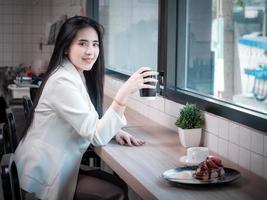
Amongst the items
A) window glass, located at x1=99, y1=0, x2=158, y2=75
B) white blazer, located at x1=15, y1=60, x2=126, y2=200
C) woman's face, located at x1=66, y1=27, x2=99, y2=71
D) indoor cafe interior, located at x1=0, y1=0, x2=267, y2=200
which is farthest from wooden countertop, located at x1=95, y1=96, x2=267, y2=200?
window glass, located at x1=99, y1=0, x2=158, y2=75

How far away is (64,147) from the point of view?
219cm

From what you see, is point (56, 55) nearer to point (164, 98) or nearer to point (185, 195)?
point (164, 98)

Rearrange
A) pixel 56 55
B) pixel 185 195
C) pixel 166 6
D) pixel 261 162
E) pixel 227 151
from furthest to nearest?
pixel 166 6, pixel 56 55, pixel 227 151, pixel 261 162, pixel 185 195

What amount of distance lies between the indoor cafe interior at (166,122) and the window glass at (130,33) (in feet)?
1.80

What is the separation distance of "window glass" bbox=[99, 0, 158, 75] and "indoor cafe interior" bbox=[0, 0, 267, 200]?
55cm

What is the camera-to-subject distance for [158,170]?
1788mm

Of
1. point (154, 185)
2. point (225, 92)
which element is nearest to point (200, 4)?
point (225, 92)

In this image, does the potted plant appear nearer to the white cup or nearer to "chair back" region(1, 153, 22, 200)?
the white cup

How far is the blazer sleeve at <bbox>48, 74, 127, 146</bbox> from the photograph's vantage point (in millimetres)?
2064

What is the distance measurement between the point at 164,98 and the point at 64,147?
68 centimetres

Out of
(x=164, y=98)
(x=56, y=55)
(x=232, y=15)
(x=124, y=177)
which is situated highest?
(x=232, y=15)

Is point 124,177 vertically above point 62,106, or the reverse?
point 62,106

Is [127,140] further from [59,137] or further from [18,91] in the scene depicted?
[18,91]

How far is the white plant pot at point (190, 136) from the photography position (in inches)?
84.7
